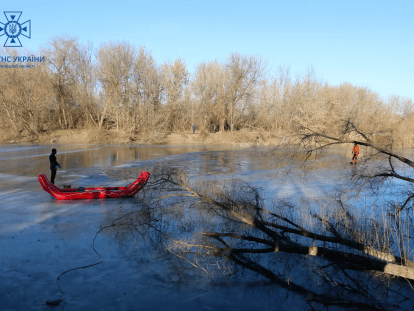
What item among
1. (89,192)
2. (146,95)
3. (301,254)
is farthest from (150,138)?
(301,254)

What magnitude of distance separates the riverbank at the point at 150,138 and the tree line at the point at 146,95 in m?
1.34

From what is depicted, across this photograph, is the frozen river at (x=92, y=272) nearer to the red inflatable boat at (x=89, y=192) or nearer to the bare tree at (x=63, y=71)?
the red inflatable boat at (x=89, y=192)

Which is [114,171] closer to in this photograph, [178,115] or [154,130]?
[154,130]

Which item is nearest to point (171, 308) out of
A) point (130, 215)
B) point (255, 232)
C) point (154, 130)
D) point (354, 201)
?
point (255, 232)

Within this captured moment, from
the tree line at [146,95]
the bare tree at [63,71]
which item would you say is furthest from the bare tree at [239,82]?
the bare tree at [63,71]

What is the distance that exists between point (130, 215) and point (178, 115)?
135 ft

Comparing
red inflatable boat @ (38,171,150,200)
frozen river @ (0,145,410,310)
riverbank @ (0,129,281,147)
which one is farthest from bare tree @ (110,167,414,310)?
riverbank @ (0,129,281,147)

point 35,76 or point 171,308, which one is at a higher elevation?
point 35,76

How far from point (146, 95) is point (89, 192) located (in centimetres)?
3969

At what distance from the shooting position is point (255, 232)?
7.95 metres

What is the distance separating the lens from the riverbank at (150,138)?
42.2 metres

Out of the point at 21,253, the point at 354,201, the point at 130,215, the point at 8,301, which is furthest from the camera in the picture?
the point at 354,201

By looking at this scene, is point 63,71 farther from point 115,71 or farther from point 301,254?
point 301,254

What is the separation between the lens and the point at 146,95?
48750 millimetres
